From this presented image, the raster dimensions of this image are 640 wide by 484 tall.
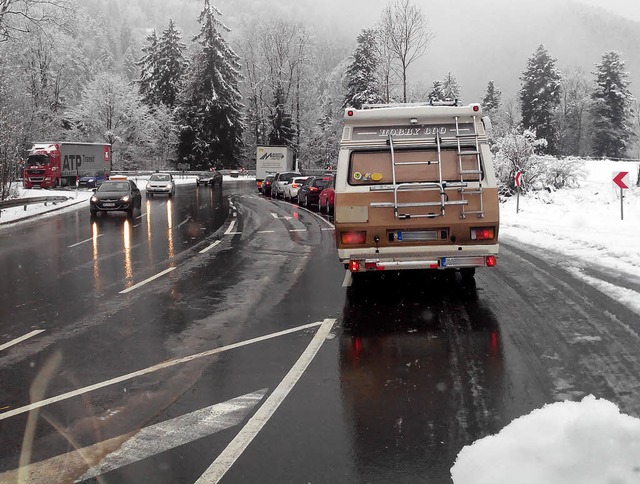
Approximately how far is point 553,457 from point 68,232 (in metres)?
19.4

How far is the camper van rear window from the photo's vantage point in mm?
8531

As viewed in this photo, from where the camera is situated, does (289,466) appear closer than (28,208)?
Yes

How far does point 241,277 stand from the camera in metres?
11.2

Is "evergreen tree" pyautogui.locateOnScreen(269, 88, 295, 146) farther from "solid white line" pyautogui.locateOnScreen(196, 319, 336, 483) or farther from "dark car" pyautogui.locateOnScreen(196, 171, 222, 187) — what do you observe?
"solid white line" pyautogui.locateOnScreen(196, 319, 336, 483)

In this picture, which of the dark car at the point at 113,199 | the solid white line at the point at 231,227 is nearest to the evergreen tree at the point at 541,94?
the dark car at the point at 113,199

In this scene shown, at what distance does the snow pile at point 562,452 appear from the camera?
3.22 meters

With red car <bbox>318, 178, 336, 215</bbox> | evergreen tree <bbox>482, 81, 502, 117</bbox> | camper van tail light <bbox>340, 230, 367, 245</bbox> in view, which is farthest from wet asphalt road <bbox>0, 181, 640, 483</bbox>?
evergreen tree <bbox>482, 81, 502, 117</bbox>

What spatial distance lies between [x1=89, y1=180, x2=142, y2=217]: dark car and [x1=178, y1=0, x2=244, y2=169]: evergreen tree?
4943cm

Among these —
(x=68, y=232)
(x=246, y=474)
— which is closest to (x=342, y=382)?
(x=246, y=474)

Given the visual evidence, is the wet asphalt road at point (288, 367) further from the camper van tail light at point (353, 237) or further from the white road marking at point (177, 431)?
the camper van tail light at point (353, 237)

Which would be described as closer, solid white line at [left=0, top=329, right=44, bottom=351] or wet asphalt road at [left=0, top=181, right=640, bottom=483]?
wet asphalt road at [left=0, top=181, right=640, bottom=483]

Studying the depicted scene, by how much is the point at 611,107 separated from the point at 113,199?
7280 cm

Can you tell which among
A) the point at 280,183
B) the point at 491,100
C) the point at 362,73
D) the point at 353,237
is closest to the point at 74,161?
the point at 280,183

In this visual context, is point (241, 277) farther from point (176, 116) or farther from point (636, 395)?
point (176, 116)
